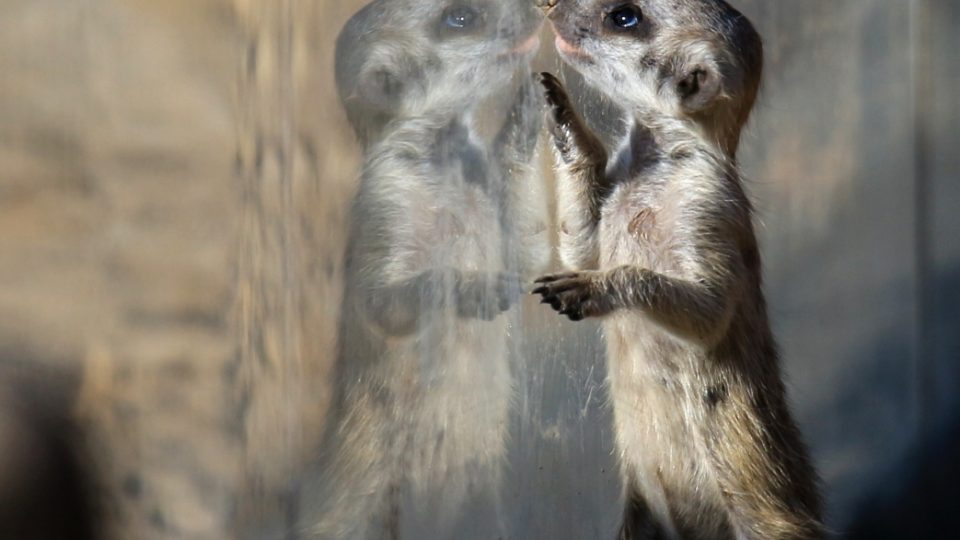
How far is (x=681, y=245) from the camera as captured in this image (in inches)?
132

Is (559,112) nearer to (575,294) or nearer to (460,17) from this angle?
(460,17)

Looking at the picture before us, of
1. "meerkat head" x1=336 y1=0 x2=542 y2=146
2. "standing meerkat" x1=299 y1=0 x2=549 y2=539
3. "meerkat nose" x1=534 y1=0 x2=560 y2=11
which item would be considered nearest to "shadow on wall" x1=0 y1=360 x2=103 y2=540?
"standing meerkat" x1=299 y1=0 x2=549 y2=539

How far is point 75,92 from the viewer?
12.2 ft

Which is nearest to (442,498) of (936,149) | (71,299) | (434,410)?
(434,410)

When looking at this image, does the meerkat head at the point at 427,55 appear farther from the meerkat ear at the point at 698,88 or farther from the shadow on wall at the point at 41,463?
the shadow on wall at the point at 41,463

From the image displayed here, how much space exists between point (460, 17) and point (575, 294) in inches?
41.3

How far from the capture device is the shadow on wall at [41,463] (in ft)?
10.7

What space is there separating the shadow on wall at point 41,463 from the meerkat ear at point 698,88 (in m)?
1.84

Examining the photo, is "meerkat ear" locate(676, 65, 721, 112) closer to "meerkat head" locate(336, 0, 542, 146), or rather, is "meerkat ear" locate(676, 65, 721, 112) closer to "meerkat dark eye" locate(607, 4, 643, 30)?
"meerkat dark eye" locate(607, 4, 643, 30)

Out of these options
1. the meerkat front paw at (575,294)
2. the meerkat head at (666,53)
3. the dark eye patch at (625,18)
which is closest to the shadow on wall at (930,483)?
the meerkat head at (666,53)

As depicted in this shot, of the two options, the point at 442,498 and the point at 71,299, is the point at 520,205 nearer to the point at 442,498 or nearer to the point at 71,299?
the point at 442,498

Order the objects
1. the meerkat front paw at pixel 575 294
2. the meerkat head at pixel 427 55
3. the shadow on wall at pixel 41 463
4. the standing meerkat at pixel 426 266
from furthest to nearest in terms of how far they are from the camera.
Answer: the meerkat head at pixel 427 55
the standing meerkat at pixel 426 266
the shadow on wall at pixel 41 463
the meerkat front paw at pixel 575 294

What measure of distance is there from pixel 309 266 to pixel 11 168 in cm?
99

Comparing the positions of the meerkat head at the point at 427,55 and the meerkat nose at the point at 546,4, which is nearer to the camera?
the meerkat nose at the point at 546,4
